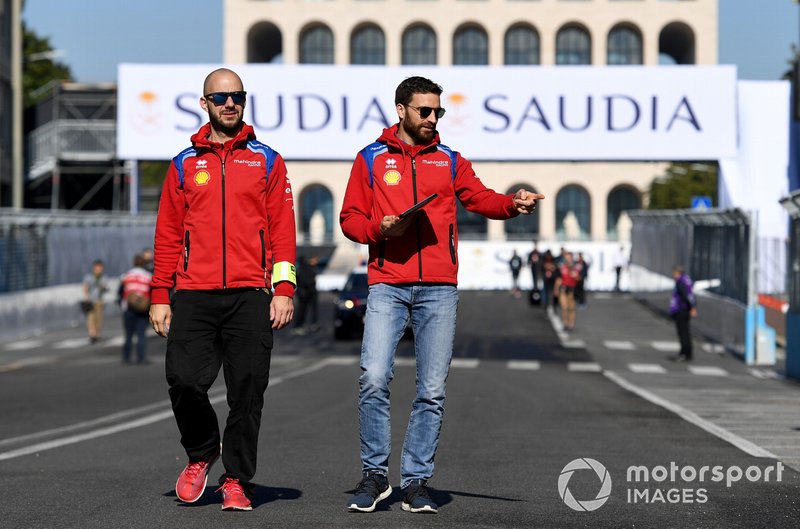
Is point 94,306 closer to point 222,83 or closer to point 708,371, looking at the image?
point 708,371

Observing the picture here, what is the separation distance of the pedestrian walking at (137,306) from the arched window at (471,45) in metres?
76.7

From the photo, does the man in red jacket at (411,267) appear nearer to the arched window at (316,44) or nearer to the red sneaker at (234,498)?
the red sneaker at (234,498)

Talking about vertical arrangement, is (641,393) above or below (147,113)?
below

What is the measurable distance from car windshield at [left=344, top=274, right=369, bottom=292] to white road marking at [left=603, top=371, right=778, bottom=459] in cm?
1116

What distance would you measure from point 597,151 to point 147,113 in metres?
8.83

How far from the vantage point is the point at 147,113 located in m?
29.8

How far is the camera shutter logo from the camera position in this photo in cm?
736

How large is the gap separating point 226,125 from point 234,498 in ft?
5.55

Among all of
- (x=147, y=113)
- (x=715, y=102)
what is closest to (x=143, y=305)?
(x=147, y=113)

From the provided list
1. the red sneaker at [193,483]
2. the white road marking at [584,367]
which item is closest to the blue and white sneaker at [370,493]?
the red sneaker at [193,483]

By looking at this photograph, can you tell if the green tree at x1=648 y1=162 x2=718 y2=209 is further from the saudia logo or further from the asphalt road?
the asphalt road

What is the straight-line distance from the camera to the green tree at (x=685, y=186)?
79312mm

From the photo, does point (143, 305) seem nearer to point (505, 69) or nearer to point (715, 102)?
point (505, 69)

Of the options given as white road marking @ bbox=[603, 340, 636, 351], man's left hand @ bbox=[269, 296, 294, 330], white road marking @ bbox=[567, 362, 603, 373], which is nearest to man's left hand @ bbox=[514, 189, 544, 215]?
man's left hand @ bbox=[269, 296, 294, 330]
